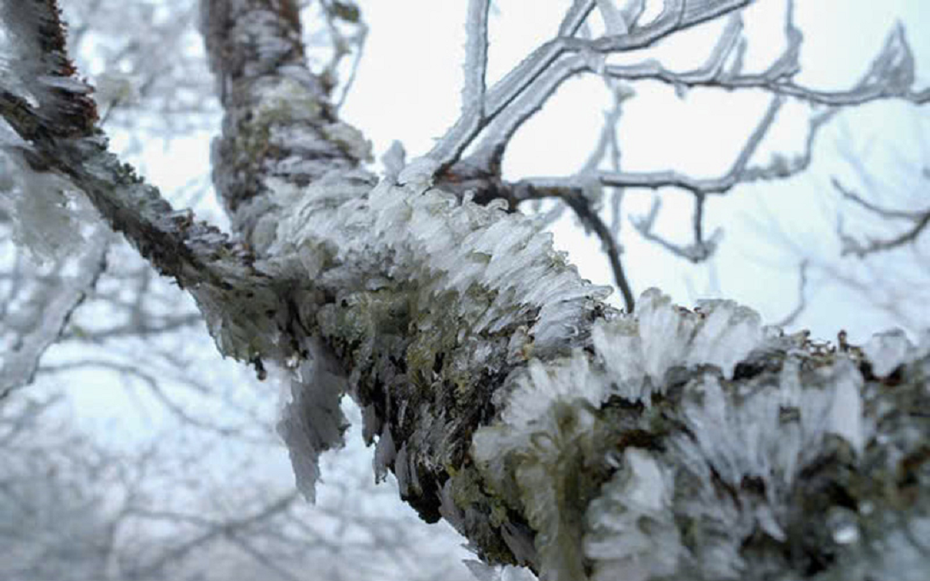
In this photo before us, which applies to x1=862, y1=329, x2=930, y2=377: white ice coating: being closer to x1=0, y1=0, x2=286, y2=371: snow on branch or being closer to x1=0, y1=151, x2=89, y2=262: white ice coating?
x1=0, y1=0, x2=286, y2=371: snow on branch

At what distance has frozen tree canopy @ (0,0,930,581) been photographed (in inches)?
12.6

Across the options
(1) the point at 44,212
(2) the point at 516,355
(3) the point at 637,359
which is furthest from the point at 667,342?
(1) the point at 44,212

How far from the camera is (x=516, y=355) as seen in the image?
0.53 metres

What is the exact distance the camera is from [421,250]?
27.0 inches

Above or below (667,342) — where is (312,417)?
above

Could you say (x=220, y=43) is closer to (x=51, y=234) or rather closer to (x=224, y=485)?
(x=51, y=234)

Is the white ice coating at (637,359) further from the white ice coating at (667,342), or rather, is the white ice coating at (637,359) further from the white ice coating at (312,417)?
the white ice coating at (312,417)

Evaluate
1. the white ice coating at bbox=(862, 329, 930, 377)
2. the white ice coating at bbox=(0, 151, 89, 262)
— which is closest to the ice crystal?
the white ice coating at bbox=(862, 329, 930, 377)

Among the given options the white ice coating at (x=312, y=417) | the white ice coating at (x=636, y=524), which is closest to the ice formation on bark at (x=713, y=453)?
the white ice coating at (x=636, y=524)

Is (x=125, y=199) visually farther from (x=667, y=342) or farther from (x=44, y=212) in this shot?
(x=667, y=342)

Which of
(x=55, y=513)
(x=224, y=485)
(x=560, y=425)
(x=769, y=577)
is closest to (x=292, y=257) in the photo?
(x=560, y=425)

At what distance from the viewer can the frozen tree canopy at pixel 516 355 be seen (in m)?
0.32

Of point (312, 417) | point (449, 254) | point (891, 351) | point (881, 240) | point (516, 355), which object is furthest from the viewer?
point (881, 240)

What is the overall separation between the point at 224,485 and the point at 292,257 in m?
6.95
